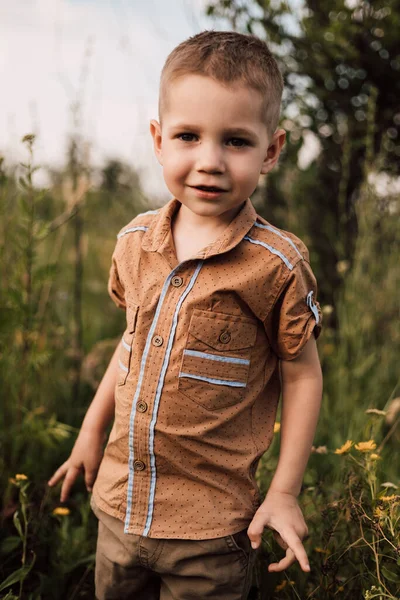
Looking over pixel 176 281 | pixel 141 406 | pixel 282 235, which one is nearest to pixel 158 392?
pixel 141 406

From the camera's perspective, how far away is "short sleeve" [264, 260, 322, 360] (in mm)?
1471

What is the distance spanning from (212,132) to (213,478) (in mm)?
796

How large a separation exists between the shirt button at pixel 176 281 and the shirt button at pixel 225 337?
15 cm

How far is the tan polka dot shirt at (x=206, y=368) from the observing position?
1.47 m

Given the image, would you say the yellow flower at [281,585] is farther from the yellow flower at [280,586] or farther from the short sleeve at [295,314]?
the short sleeve at [295,314]

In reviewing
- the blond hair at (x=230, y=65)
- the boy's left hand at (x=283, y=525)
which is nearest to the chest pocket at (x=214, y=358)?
the boy's left hand at (x=283, y=525)

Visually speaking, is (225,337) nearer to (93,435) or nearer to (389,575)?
(93,435)

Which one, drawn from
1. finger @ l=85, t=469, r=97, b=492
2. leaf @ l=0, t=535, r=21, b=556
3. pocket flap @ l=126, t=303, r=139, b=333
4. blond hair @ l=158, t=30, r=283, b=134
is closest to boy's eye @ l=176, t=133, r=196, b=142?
blond hair @ l=158, t=30, r=283, b=134

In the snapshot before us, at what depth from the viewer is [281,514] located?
147 centimetres

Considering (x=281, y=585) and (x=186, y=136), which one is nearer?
(x=186, y=136)

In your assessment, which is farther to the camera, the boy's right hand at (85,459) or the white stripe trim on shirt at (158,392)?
the boy's right hand at (85,459)

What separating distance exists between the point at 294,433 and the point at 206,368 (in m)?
0.28

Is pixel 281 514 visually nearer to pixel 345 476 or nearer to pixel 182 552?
pixel 182 552

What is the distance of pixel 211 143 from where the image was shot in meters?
1.40
